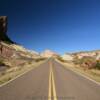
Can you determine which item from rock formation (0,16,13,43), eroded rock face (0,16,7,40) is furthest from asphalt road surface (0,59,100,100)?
eroded rock face (0,16,7,40)

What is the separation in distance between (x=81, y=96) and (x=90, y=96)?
1.50ft

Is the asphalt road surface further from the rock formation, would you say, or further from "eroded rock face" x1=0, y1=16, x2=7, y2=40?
"eroded rock face" x1=0, y1=16, x2=7, y2=40

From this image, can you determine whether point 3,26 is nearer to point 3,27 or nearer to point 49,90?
point 3,27

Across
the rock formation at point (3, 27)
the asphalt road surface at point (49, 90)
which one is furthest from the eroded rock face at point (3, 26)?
the asphalt road surface at point (49, 90)

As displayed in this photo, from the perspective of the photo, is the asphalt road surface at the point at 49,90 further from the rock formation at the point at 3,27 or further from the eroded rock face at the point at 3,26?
the eroded rock face at the point at 3,26

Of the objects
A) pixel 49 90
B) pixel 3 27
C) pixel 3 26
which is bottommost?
pixel 49 90

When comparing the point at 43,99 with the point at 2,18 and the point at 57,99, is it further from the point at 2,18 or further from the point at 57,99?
the point at 2,18

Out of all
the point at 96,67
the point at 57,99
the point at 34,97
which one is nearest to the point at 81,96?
the point at 57,99

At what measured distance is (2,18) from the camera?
117375 mm

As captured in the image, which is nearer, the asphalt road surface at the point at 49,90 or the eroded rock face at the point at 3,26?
the asphalt road surface at the point at 49,90

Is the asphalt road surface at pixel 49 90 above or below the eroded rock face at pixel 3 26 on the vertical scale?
below

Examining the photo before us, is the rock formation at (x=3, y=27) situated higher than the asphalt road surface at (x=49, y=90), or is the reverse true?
the rock formation at (x=3, y=27)

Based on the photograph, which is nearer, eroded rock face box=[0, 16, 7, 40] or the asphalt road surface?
the asphalt road surface

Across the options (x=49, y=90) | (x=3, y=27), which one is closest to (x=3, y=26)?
(x=3, y=27)
